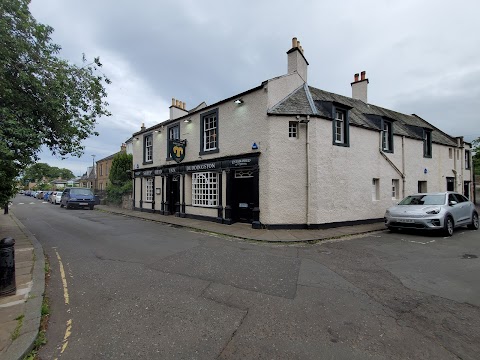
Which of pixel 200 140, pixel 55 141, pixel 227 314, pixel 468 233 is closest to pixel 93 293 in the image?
pixel 227 314

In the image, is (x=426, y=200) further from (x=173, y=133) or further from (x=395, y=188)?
(x=173, y=133)

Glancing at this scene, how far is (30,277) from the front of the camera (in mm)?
5215

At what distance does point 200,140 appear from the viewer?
15.1m

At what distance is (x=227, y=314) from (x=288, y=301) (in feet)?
3.58

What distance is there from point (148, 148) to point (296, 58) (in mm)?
13059

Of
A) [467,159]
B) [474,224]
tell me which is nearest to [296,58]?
[474,224]

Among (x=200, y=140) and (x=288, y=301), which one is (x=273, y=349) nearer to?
(x=288, y=301)

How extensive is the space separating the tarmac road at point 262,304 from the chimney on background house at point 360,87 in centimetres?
1320

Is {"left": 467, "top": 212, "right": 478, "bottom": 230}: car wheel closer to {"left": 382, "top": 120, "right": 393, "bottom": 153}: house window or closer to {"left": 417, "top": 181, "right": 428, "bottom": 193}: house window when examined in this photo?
{"left": 382, "top": 120, "right": 393, "bottom": 153}: house window

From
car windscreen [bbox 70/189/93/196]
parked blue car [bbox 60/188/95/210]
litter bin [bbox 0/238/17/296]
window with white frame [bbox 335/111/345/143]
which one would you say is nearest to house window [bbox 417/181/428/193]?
window with white frame [bbox 335/111/345/143]

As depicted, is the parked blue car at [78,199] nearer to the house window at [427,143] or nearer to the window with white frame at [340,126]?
the window with white frame at [340,126]

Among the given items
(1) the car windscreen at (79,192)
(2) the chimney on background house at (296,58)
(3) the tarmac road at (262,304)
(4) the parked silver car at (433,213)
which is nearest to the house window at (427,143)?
(4) the parked silver car at (433,213)

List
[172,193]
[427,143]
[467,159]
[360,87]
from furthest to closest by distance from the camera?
[467,159]
[427,143]
[360,87]
[172,193]

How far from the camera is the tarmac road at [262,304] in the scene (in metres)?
3.01
